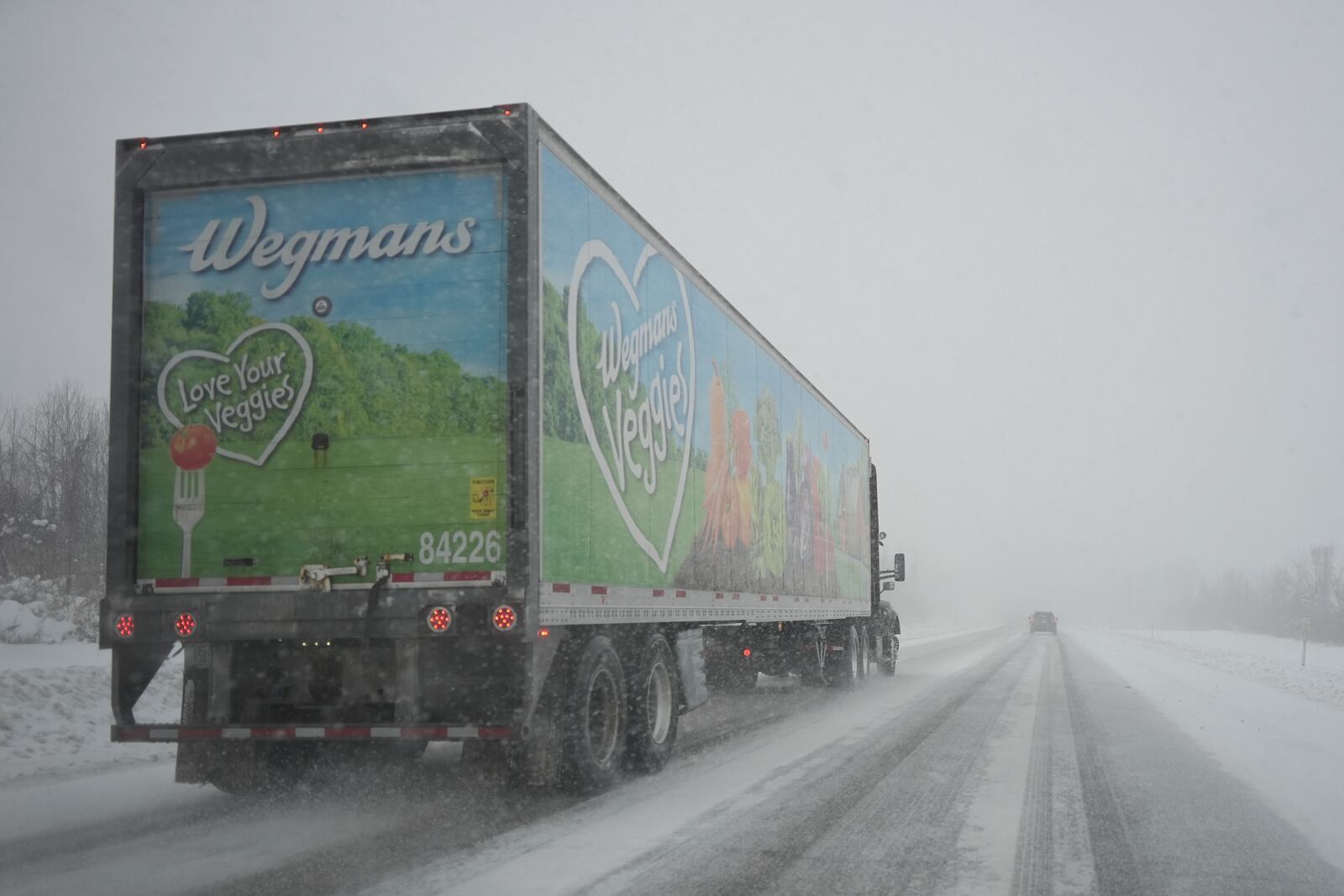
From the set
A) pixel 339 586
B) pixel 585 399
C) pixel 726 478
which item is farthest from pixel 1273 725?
pixel 339 586

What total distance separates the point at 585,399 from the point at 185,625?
297 centimetres

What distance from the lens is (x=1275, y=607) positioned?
96.4 meters

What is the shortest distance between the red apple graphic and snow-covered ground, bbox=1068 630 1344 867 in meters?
7.07

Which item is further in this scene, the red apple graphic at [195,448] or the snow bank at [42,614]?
the snow bank at [42,614]

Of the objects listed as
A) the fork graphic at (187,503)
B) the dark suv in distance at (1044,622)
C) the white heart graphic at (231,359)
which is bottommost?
the dark suv in distance at (1044,622)

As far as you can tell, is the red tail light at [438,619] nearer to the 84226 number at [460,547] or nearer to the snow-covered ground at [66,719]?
the 84226 number at [460,547]

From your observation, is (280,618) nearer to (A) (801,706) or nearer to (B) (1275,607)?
(A) (801,706)

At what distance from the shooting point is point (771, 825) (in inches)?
274

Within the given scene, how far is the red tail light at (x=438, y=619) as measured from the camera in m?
6.93

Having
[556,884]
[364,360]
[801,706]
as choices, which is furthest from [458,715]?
[801,706]

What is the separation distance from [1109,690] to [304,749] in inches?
603

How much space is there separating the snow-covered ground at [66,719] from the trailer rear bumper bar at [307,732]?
1942mm

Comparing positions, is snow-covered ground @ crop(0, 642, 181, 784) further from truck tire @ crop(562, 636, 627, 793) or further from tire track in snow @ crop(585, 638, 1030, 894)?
tire track in snow @ crop(585, 638, 1030, 894)

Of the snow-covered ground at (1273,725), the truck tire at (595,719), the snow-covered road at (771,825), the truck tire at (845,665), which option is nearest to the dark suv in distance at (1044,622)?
the snow-covered ground at (1273,725)
